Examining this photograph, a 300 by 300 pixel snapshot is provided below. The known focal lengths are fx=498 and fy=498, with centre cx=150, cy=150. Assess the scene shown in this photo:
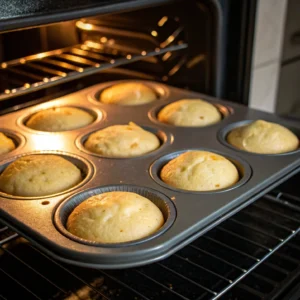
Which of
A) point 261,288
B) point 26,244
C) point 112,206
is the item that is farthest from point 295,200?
point 26,244

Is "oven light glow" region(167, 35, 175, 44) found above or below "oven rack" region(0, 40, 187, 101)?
above

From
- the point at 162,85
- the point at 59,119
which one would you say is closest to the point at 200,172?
the point at 59,119

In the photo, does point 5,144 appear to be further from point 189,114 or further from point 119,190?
point 189,114

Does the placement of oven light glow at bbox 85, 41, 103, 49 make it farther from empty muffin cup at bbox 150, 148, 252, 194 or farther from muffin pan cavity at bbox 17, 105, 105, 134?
empty muffin cup at bbox 150, 148, 252, 194

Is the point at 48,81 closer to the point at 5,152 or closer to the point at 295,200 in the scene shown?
the point at 5,152

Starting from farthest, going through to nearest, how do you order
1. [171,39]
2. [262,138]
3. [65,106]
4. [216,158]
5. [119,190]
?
[171,39] → [65,106] → [262,138] → [216,158] → [119,190]

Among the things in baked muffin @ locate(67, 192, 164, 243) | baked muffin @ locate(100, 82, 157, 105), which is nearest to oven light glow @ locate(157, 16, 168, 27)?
baked muffin @ locate(100, 82, 157, 105)
